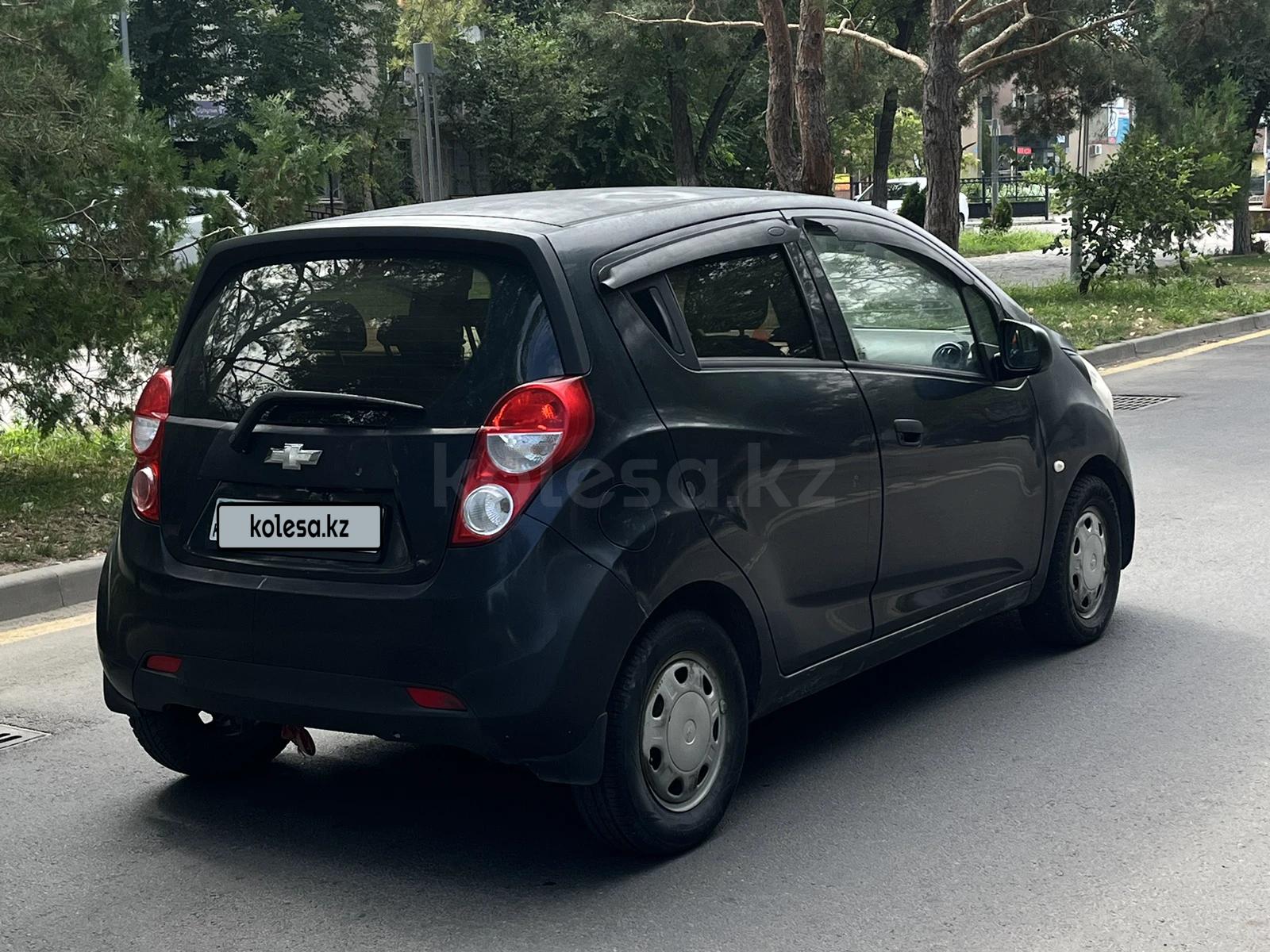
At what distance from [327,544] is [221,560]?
0.32 metres

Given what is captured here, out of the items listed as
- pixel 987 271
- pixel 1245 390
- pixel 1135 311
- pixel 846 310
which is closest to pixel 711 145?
pixel 987 271

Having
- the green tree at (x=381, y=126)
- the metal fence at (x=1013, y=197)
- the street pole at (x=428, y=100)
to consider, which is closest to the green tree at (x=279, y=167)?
the street pole at (x=428, y=100)

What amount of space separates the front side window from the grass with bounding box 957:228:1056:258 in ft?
105

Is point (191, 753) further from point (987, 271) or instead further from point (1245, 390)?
point (987, 271)

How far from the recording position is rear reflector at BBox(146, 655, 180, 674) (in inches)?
160

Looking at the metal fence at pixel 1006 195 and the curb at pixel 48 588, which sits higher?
the metal fence at pixel 1006 195

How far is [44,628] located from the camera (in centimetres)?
667

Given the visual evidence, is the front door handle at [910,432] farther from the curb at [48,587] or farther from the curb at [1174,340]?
the curb at [1174,340]

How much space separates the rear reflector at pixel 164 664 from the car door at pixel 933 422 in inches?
75.2

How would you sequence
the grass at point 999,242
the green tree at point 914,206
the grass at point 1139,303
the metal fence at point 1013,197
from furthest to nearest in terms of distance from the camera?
1. the metal fence at point 1013,197
2. the green tree at point 914,206
3. the grass at point 999,242
4. the grass at point 1139,303

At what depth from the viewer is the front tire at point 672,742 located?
152 inches

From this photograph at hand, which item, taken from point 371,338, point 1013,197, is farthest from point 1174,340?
point 1013,197

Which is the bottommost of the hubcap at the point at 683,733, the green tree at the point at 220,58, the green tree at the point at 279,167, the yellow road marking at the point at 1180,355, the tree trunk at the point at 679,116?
the yellow road marking at the point at 1180,355

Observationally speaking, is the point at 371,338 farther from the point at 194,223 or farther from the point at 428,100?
the point at 428,100
